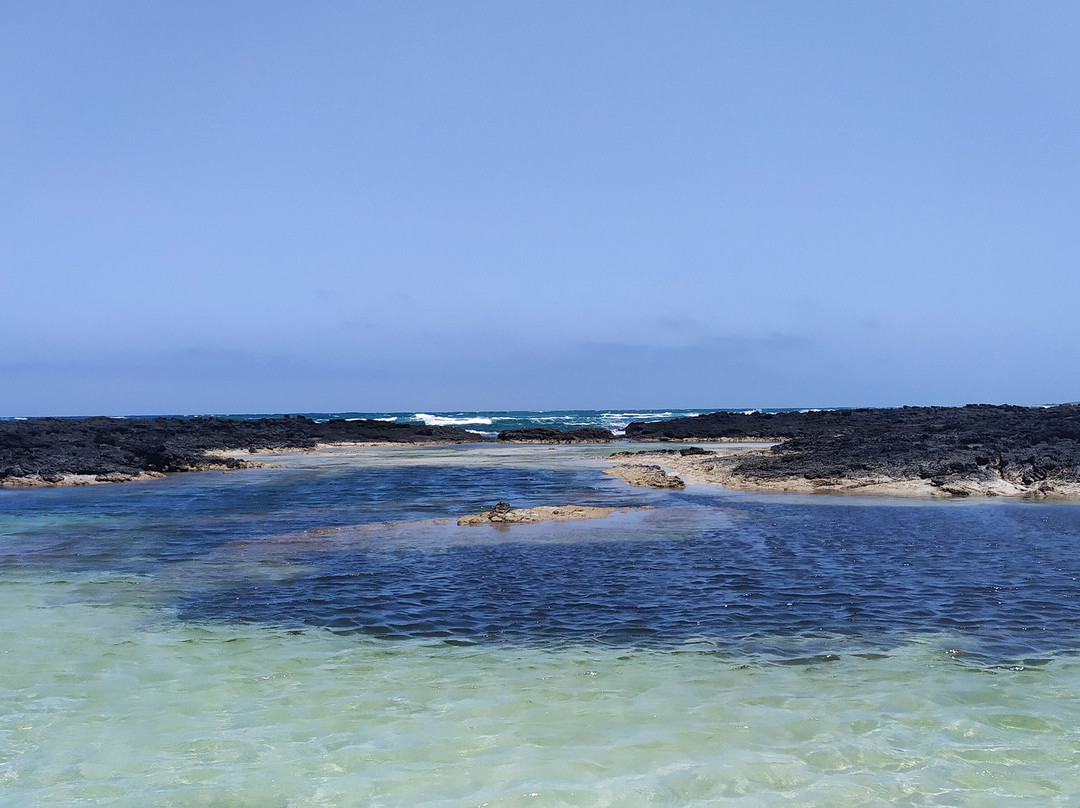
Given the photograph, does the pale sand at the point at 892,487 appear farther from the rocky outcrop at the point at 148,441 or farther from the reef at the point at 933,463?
the rocky outcrop at the point at 148,441

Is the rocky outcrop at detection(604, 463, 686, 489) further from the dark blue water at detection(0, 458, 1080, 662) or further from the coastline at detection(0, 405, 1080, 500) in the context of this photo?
the dark blue water at detection(0, 458, 1080, 662)

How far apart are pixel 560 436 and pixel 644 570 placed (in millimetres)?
55844

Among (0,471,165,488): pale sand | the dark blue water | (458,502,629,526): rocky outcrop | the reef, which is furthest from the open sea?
(0,471,165,488): pale sand

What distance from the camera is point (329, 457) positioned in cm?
4984

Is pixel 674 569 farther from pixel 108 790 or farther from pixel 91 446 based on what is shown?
pixel 91 446

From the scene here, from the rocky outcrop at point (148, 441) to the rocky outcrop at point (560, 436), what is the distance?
4.31 m

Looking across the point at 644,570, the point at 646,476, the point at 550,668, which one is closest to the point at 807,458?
the point at 646,476

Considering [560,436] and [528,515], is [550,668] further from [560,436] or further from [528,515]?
[560,436]

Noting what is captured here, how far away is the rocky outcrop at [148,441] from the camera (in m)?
33.2

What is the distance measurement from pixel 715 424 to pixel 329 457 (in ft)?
112

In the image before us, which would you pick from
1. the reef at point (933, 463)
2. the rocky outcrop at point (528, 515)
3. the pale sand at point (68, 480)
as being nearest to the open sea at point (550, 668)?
the rocky outcrop at point (528, 515)

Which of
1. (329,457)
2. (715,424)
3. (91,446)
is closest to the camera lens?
(91,446)

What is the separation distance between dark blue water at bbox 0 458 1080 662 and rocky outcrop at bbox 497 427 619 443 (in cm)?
4392

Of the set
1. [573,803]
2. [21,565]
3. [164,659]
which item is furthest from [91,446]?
[573,803]
